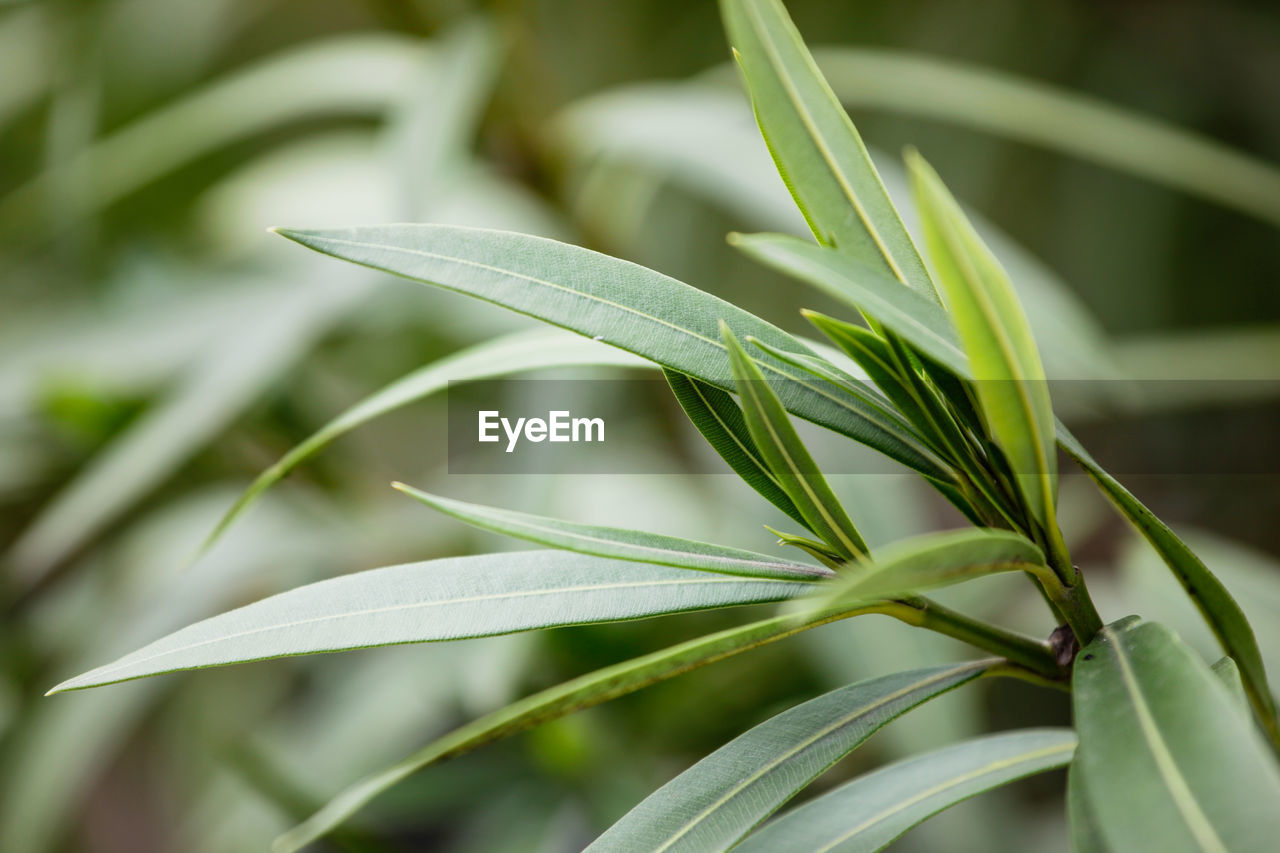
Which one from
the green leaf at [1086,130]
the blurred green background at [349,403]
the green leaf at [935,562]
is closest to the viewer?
the green leaf at [935,562]

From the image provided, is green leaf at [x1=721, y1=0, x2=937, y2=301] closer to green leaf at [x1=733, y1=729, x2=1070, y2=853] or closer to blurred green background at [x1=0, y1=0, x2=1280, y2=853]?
green leaf at [x1=733, y1=729, x2=1070, y2=853]

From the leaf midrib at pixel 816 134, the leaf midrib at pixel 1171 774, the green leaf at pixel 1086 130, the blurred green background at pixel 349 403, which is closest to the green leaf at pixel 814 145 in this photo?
the leaf midrib at pixel 816 134

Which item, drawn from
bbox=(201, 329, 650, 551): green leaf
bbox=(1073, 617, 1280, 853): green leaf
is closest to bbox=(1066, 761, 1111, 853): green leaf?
bbox=(1073, 617, 1280, 853): green leaf

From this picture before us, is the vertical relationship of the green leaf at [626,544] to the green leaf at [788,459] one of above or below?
below

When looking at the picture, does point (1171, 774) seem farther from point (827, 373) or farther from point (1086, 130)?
point (1086, 130)

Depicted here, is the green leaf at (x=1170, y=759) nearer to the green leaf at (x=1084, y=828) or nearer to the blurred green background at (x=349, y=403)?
the green leaf at (x=1084, y=828)

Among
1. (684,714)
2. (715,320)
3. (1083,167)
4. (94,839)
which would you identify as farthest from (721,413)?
(94,839)
